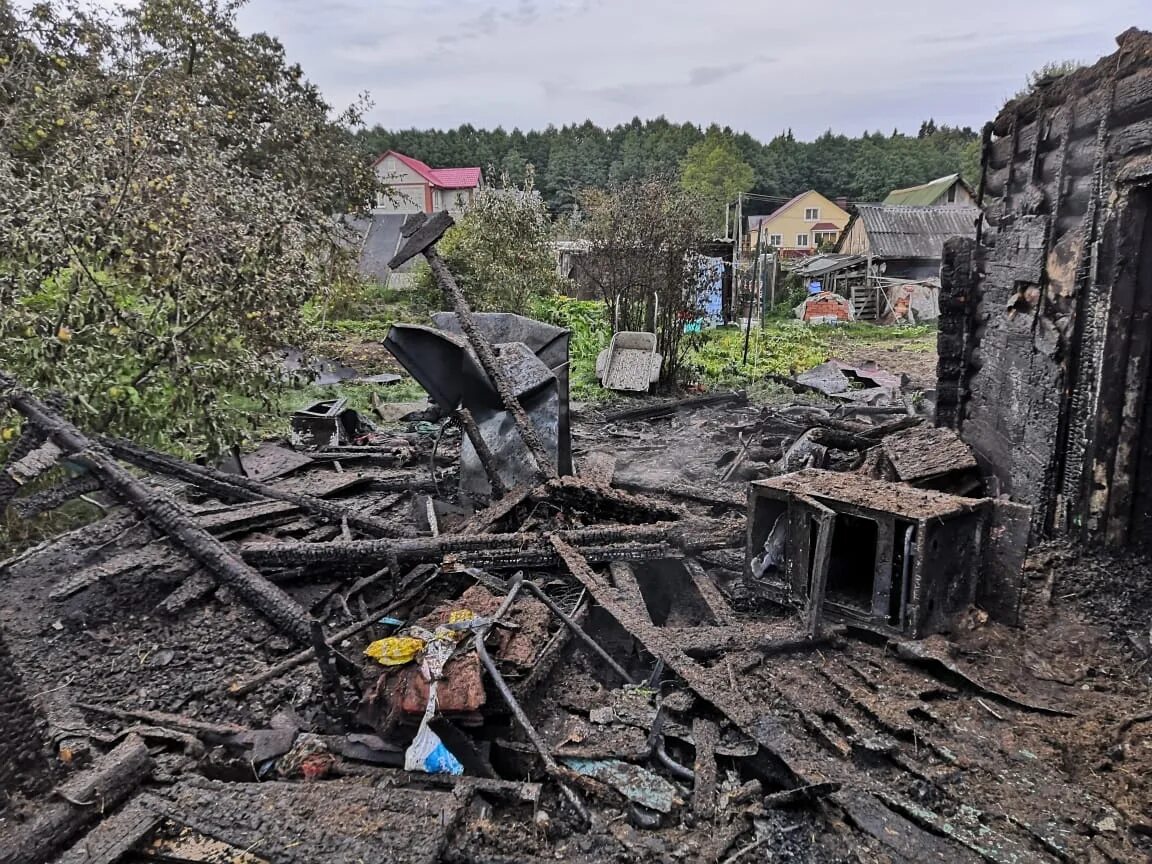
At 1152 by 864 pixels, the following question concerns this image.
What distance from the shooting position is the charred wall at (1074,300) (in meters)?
4.29

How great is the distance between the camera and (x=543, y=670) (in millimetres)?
3574

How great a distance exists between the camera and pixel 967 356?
6426 mm

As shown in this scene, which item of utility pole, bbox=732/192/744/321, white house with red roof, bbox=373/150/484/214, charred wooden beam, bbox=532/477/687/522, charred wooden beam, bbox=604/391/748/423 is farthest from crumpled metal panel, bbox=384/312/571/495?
white house with red roof, bbox=373/150/484/214

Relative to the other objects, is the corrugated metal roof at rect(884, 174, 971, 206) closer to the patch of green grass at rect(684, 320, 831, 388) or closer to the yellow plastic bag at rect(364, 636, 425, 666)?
the patch of green grass at rect(684, 320, 831, 388)

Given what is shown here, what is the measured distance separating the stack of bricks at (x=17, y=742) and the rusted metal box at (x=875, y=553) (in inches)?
149

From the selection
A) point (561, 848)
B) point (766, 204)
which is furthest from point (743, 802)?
point (766, 204)

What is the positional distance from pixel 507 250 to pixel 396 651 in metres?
15.1

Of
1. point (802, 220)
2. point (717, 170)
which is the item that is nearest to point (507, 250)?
point (802, 220)

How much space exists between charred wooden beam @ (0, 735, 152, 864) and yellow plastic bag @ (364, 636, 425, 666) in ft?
3.38

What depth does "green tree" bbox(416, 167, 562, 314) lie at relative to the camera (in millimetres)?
17125

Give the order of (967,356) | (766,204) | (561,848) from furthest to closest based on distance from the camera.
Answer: (766,204), (967,356), (561,848)

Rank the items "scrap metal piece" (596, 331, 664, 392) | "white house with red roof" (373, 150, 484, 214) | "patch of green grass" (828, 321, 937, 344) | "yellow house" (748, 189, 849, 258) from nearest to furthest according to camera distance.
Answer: "scrap metal piece" (596, 331, 664, 392)
"patch of green grass" (828, 321, 937, 344)
"white house with red roof" (373, 150, 484, 214)
"yellow house" (748, 189, 849, 258)

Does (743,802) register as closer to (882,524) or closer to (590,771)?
(590,771)

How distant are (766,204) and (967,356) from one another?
69.3 metres
